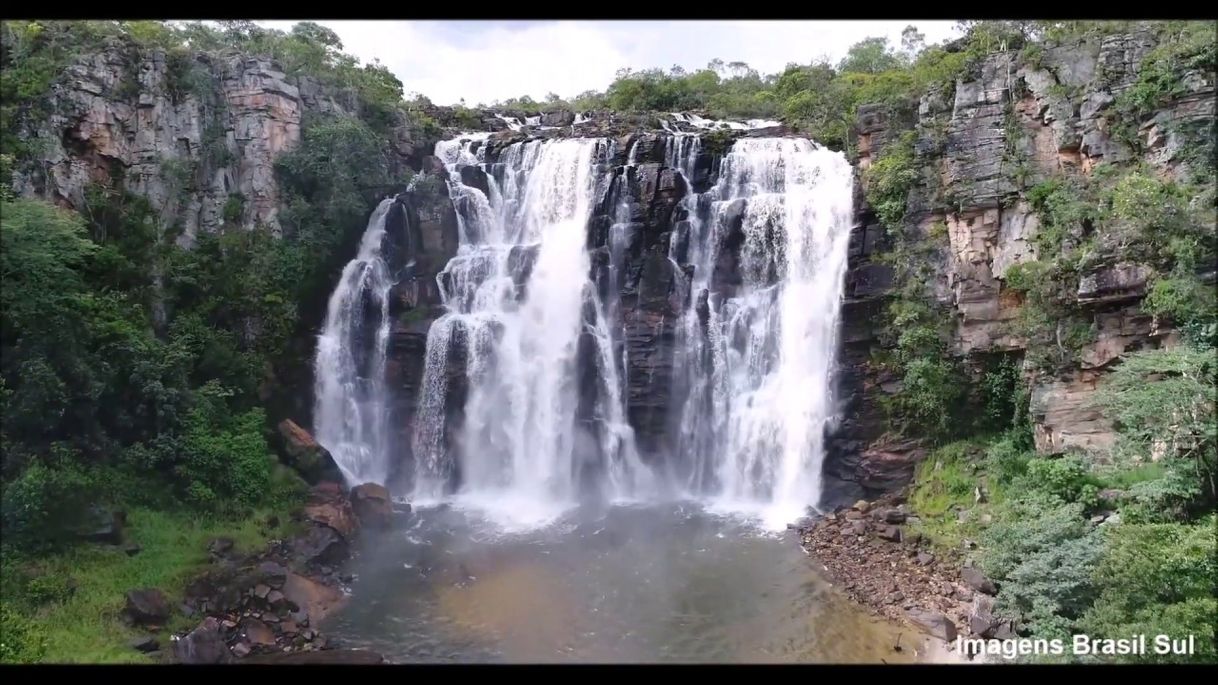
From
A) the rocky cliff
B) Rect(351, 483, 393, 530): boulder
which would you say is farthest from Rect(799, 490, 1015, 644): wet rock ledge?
Rect(351, 483, 393, 530): boulder

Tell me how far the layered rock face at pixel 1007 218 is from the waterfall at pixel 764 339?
79 cm

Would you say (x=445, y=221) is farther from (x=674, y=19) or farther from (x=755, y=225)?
(x=674, y=19)

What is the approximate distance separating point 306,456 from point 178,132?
11.0 metres

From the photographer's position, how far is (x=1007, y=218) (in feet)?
60.2

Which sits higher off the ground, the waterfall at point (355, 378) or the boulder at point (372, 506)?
the waterfall at point (355, 378)

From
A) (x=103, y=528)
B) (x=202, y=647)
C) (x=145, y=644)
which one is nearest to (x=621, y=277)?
(x=103, y=528)

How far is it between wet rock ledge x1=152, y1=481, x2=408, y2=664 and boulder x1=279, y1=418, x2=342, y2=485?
1489 millimetres

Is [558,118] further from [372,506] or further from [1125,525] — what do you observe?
[1125,525]

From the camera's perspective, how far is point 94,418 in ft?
53.9

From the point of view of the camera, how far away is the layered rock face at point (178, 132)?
1964 cm

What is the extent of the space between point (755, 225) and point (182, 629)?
680 inches

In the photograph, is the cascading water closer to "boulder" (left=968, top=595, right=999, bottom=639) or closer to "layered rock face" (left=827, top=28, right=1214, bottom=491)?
"layered rock face" (left=827, top=28, right=1214, bottom=491)

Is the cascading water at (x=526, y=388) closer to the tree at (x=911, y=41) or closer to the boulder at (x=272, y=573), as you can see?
the boulder at (x=272, y=573)

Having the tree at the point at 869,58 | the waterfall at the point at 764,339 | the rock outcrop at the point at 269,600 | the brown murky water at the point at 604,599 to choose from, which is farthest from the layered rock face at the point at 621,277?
the tree at the point at 869,58
